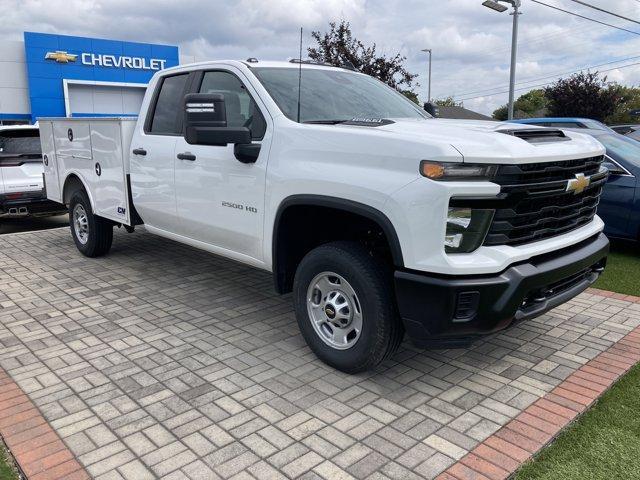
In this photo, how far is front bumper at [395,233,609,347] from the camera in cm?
302

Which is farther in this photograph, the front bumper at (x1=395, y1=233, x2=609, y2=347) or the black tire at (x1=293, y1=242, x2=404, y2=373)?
the black tire at (x1=293, y1=242, x2=404, y2=373)

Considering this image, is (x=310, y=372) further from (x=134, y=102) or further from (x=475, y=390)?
(x=134, y=102)

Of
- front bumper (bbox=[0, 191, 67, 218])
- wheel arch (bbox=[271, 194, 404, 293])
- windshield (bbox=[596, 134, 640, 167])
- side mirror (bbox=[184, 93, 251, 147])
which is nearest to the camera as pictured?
wheel arch (bbox=[271, 194, 404, 293])

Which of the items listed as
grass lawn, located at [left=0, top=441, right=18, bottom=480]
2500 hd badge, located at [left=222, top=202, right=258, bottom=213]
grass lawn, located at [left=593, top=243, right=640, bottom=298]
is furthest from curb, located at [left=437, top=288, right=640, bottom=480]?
2500 hd badge, located at [left=222, top=202, right=258, bottom=213]

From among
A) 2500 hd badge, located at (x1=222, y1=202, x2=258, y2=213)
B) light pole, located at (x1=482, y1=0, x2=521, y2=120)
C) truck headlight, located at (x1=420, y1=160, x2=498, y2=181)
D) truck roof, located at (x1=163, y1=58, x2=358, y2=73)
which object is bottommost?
2500 hd badge, located at (x1=222, y1=202, x2=258, y2=213)

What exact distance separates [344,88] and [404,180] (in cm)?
182

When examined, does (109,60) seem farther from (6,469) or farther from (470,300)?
(470,300)

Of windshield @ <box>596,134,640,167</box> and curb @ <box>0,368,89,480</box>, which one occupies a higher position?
windshield @ <box>596,134,640,167</box>

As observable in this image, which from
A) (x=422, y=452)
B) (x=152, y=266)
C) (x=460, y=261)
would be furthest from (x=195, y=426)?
(x=152, y=266)

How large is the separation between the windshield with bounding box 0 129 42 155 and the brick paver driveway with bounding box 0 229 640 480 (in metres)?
4.00

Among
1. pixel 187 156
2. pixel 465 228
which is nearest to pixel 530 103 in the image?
pixel 187 156

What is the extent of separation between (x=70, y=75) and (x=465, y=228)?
1183 inches

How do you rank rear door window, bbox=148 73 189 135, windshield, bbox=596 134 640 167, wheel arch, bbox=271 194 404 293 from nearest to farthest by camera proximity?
wheel arch, bbox=271 194 404 293, rear door window, bbox=148 73 189 135, windshield, bbox=596 134 640 167

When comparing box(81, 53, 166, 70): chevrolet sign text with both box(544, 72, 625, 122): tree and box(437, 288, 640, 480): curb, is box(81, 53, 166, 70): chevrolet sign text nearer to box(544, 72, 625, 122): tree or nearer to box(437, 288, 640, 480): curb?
box(544, 72, 625, 122): tree
